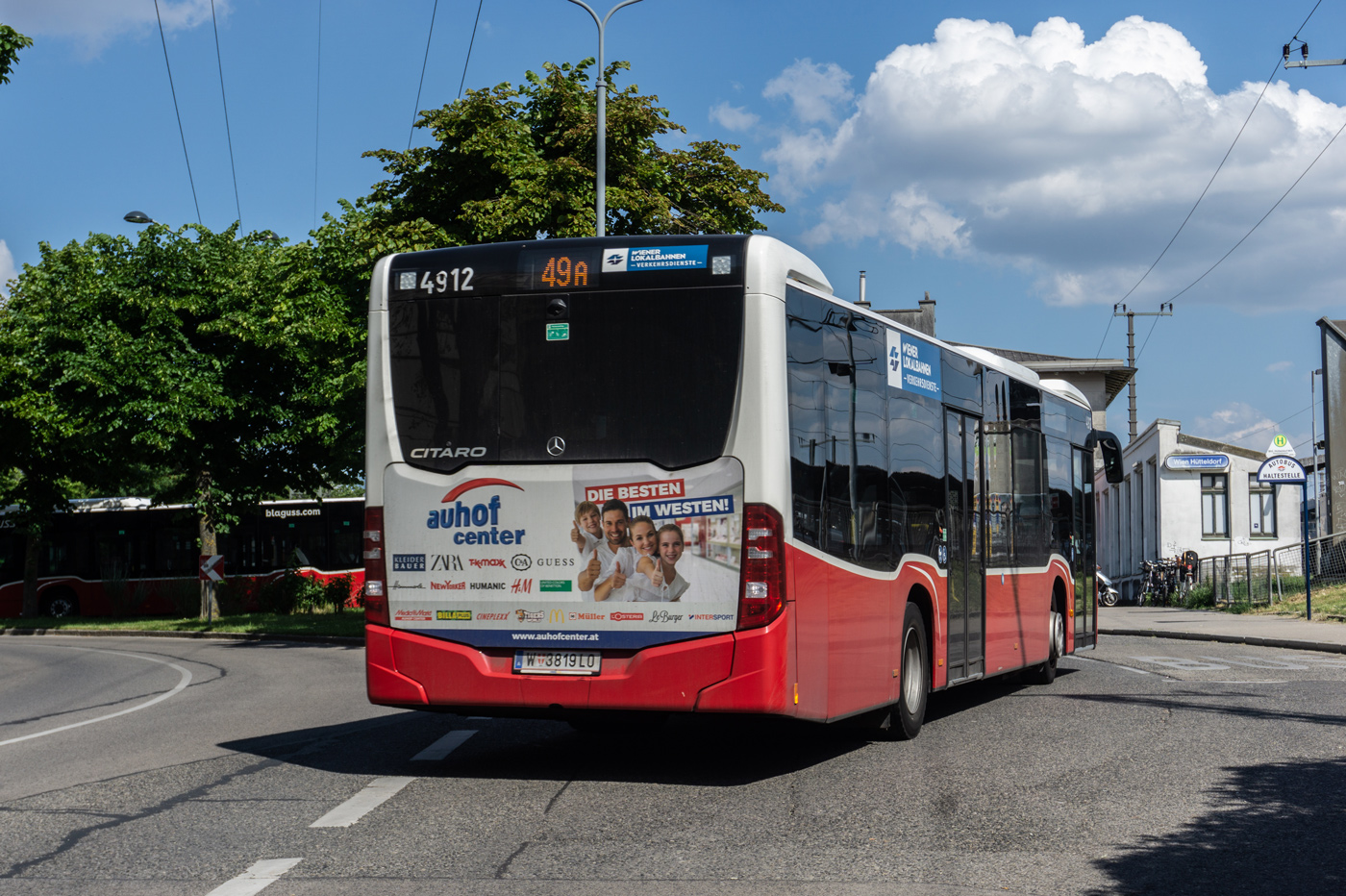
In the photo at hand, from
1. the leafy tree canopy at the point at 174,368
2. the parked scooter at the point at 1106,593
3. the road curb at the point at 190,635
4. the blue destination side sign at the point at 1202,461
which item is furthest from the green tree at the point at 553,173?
the blue destination side sign at the point at 1202,461

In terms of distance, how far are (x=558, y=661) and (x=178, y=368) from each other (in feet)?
80.5

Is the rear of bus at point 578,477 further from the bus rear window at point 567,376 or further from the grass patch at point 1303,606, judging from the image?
the grass patch at point 1303,606

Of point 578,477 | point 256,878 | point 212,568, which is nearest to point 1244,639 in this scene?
point 578,477

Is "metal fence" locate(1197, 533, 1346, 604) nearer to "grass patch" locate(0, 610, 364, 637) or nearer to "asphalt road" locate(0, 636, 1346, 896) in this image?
"asphalt road" locate(0, 636, 1346, 896)

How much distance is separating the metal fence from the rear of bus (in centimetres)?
2580

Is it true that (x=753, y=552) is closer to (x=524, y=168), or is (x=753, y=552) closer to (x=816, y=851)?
(x=816, y=851)

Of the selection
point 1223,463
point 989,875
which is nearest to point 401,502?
point 989,875

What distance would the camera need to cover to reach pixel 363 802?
Answer: 24.6 feet

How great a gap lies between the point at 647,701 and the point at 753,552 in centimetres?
104

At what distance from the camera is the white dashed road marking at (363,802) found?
694 cm

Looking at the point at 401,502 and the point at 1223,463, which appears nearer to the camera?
the point at 401,502

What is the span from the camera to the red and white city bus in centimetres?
779

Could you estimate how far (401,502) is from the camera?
845 centimetres

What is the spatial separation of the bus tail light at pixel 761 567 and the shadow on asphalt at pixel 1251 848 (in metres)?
2.28
